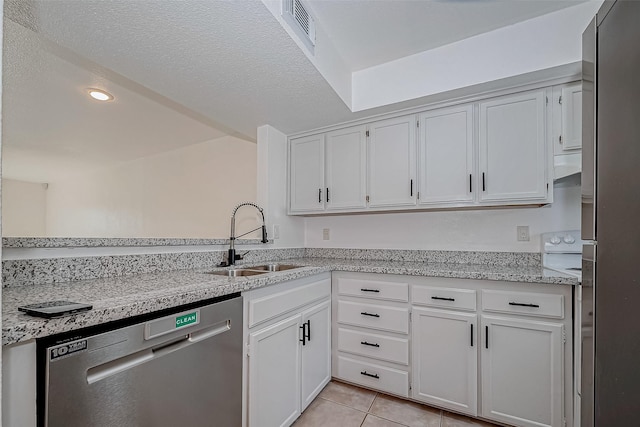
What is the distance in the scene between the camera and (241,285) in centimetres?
132

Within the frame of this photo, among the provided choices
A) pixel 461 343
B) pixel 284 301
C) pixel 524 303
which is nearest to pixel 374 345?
pixel 461 343

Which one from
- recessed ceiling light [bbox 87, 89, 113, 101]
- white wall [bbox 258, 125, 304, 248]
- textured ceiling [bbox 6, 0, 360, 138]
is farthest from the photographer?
white wall [bbox 258, 125, 304, 248]

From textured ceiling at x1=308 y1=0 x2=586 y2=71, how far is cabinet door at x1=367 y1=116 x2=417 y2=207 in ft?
1.83

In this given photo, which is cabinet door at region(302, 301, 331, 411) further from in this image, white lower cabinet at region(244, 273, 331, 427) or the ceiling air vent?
the ceiling air vent

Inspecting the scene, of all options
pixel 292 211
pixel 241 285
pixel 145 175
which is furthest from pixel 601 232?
pixel 145 175

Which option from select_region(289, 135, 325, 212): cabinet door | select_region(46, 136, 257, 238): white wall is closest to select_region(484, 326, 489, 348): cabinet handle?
select_region(289, 135, 325, 212): cabinet door

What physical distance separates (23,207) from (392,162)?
25.2 ft

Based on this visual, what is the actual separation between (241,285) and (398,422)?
1367mm

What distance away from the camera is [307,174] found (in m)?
2.76

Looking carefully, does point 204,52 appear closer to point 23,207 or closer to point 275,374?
point 275,374

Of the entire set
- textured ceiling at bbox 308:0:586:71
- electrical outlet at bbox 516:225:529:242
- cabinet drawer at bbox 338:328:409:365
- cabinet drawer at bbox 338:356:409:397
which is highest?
textured ceiling at bbox 308:0:586:71

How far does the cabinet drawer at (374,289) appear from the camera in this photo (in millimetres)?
1991

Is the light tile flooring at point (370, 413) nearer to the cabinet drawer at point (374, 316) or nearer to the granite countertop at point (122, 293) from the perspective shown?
the cabinet drawer at point (374, 316)

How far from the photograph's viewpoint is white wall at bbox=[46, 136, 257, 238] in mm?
3490
